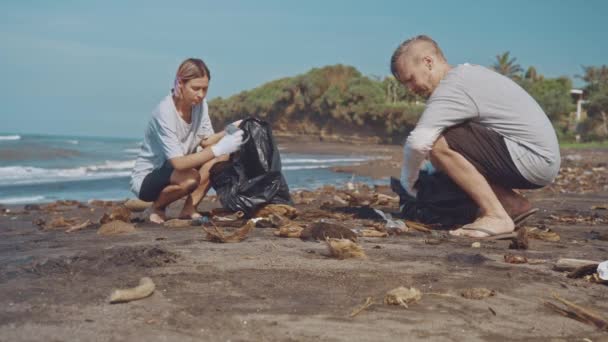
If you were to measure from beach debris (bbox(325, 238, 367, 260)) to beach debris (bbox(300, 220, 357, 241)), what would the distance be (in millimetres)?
421

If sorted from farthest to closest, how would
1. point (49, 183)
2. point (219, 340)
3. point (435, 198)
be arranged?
point (49, 183) < point (435, 198) < point (219, 340)

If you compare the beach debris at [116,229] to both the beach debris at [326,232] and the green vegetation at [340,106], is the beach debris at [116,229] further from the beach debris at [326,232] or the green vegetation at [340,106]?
the green vegetation at [340,106]

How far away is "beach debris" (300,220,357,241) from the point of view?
371 centimetres

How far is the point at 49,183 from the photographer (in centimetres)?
1312

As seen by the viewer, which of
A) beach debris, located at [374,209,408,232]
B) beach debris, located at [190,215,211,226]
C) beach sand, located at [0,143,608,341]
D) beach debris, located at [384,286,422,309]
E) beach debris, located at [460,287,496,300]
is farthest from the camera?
beach debris, located at [190,215,211,226]

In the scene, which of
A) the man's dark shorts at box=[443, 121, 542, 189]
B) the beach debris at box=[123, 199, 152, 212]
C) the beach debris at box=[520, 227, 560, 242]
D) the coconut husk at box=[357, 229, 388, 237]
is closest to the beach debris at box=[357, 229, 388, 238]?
the coconut husk at box=[357, 229, 388, 237]

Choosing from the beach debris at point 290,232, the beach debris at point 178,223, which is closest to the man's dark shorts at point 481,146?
the beach debris at point 290,232

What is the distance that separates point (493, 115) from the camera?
13.3 feet

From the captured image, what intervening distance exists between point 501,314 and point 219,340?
1.06 meters

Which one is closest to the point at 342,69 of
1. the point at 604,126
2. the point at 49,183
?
the point at 604,126

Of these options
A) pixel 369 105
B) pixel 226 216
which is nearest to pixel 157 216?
pixel 226 216

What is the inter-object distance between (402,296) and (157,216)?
3080 millimetres

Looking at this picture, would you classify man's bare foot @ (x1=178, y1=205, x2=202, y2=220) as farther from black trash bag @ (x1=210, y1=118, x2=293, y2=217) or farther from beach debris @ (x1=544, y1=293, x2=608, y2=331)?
beach debris @ (x1=544, y1=293, x2=608, y2=331)

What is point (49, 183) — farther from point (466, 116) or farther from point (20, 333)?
point (20, 333)
